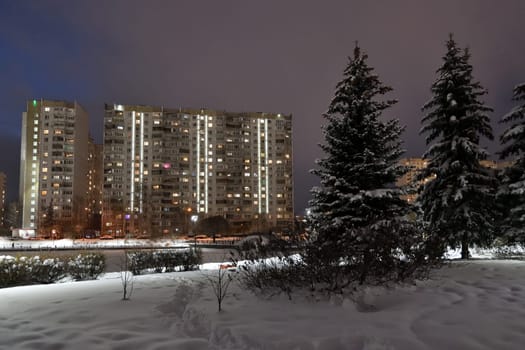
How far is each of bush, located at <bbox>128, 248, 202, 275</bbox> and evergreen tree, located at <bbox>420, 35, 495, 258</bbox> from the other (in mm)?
11232

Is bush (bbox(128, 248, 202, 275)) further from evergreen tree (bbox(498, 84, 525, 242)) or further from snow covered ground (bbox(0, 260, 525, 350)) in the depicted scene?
evergreen tree (bbox(498, 84, 525, 242))

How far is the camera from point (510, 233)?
15773mm

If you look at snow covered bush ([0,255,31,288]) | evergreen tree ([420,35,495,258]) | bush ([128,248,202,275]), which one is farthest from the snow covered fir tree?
snow covered bush ([0,255,31,288])

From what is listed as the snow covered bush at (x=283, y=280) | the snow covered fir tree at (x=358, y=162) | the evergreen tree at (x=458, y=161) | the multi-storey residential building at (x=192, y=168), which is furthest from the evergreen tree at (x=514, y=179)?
the multi-storey residential building at (x=192, y=168)

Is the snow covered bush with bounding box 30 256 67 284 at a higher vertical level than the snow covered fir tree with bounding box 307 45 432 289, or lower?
lower

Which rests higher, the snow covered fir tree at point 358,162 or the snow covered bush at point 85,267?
the snow covered fir tree at point 358,162

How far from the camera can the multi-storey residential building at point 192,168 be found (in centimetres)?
9819

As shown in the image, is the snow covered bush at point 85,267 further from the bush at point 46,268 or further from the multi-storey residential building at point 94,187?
the multi-storey residential building at point 94,187

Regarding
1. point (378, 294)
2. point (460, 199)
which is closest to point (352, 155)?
point (460, 199)

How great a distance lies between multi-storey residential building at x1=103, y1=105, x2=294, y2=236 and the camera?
9819 centimetres

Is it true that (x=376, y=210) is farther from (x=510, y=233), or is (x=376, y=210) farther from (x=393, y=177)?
(x=510, y=233)

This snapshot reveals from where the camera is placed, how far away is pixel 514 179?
659 inches

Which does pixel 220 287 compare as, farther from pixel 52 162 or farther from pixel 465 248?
pixel 52 162

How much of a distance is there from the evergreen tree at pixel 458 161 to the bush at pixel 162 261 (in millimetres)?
11232
